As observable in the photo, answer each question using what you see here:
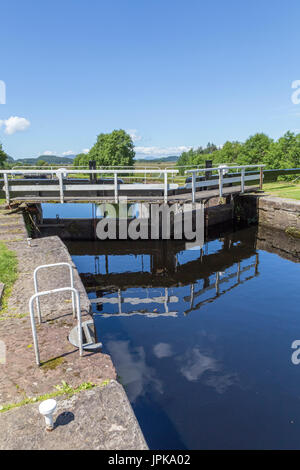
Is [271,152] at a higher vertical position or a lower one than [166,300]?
higher

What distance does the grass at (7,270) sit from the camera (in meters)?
5.81

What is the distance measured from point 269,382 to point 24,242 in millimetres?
7113

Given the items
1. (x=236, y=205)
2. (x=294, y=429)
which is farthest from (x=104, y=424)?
(x=236, y=205)

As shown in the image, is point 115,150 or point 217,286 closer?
point 217,286

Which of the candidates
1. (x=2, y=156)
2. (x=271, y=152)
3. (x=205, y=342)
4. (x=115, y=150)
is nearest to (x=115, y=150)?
(x=115, y=150)

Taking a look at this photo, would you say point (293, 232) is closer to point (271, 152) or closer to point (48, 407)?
point (48, 407)

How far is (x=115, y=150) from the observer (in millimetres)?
61219

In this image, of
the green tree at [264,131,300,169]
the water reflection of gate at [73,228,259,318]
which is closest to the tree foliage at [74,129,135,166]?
the green tree at [264,131,300,169]

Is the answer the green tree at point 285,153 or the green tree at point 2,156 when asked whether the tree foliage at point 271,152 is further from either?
the green tree at point 2,156

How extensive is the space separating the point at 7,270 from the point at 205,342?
4.30 m

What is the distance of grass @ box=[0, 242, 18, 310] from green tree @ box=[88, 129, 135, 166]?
176 ft

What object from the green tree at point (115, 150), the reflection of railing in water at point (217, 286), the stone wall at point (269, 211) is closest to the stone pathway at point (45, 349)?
the reflection of railing in water at point (217, 286)

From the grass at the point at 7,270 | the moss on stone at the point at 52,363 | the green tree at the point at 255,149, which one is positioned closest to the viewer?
the moss on stone at the point at 52,363

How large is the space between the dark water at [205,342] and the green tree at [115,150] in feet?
169
